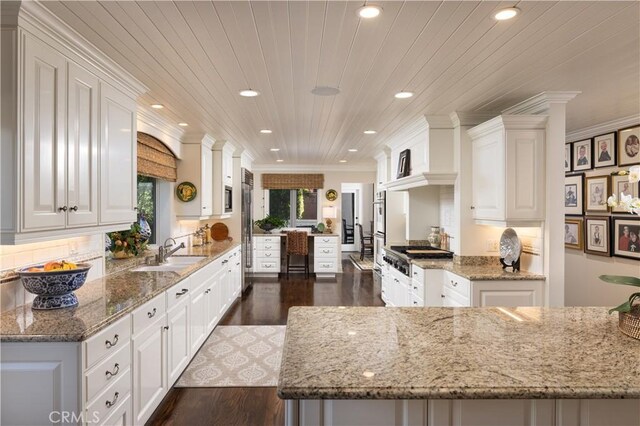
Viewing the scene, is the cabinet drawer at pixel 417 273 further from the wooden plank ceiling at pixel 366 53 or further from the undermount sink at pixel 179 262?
the undermount sink at pixel 179 262

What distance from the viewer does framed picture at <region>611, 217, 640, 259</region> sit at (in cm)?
381

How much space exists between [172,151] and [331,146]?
2.43 m

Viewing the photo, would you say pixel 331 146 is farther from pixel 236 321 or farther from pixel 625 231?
pixel 625 231

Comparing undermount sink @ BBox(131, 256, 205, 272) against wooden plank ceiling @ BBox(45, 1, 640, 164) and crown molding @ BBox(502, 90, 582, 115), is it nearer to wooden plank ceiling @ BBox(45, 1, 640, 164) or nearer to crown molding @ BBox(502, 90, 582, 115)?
wooden plank ceiling @ BBox(45, 1, 640, 164)

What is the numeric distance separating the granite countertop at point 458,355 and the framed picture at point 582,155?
10.5 ft

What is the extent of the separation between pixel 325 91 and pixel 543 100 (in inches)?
71.4

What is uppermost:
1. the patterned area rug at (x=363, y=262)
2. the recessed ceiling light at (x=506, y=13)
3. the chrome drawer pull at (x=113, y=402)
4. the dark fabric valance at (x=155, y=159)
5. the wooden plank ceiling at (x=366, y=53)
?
the wooden plank ceiling at (x=366, y=53)

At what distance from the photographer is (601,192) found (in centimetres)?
424

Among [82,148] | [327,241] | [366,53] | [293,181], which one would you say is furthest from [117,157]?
[293,181]

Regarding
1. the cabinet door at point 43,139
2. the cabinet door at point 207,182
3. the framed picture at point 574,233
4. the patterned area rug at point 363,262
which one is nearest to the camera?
the cabinet door at point 43,139

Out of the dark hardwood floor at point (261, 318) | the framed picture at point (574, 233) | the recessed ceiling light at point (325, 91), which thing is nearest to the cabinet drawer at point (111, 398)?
the dark hardwood floor at point (261, 318)

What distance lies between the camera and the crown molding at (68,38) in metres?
1.69

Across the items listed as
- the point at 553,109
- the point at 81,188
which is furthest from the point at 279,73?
the point at 553,109

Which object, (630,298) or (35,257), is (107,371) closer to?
(35,257)
